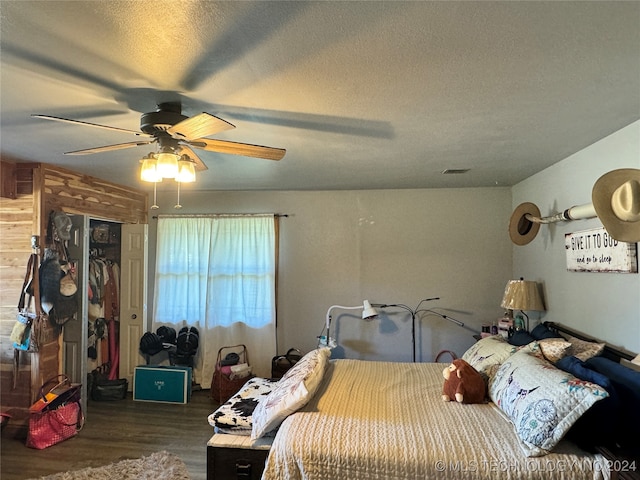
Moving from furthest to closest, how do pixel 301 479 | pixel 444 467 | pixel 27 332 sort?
pixel 27 332
pixel 301 479
pixel 444 467

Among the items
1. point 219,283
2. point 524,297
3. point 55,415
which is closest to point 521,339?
point 524,297

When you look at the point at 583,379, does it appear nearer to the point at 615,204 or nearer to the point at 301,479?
the point at 615,204

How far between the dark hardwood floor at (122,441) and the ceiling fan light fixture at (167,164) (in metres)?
2.18

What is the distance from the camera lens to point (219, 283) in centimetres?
456

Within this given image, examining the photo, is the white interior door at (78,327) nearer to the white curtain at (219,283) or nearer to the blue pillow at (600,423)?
the white curtain at (219,283)

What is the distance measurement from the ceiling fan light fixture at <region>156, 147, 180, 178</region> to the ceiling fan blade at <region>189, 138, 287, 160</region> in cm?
15

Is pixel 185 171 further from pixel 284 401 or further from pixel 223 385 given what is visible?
pixel 223 385

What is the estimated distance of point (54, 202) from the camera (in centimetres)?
339

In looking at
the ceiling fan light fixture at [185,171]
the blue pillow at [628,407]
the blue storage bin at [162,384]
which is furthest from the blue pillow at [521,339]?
the blue storage bin at [162,384]

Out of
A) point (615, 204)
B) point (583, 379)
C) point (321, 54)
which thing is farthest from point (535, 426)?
point (321, 54)

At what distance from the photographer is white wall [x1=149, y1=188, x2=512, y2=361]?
4.35 m

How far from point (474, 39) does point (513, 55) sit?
8.7 inches

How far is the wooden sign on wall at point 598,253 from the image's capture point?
225 centimetres

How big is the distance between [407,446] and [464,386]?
28.0 inches
